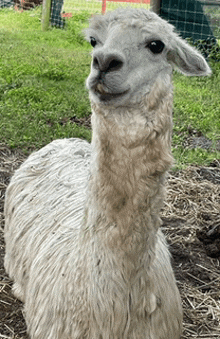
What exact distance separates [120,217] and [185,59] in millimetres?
750

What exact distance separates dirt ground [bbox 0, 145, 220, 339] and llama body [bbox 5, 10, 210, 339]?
585 mm

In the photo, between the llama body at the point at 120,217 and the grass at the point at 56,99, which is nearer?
the llama body at the point at 120,217

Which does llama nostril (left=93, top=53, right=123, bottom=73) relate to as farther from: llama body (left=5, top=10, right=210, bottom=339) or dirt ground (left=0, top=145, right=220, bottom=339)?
dirt ground (left=0, top=145, right=220, bottom=339)

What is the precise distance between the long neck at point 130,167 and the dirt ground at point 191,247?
1354 millimetres

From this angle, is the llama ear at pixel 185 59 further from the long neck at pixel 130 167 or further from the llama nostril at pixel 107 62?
the llama nostril at pixel 107 62

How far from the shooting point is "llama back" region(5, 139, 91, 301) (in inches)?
124

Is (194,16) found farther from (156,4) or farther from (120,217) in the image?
(120,217)

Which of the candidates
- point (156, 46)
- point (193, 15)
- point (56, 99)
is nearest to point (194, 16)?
point (193, 15)

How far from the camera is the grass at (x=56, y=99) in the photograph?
19.7 ft

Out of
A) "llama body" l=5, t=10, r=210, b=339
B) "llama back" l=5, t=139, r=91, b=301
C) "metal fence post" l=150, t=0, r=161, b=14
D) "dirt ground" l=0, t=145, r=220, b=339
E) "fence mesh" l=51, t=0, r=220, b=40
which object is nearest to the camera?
"llama body" l=5, t=10, r=210, b=339

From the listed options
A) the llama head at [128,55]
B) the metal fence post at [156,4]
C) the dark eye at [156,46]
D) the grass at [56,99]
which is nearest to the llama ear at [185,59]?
the llama head at [128,55]

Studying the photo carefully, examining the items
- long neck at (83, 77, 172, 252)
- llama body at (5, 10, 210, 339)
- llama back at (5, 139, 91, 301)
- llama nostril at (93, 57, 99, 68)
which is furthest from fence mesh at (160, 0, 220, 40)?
llama nostril at (93, 57, 99, 68)

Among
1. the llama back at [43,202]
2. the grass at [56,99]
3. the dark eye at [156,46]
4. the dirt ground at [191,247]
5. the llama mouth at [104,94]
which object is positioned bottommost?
the dirt ground at [191,247]

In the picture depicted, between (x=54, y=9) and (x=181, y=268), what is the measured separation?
34.6 ft
